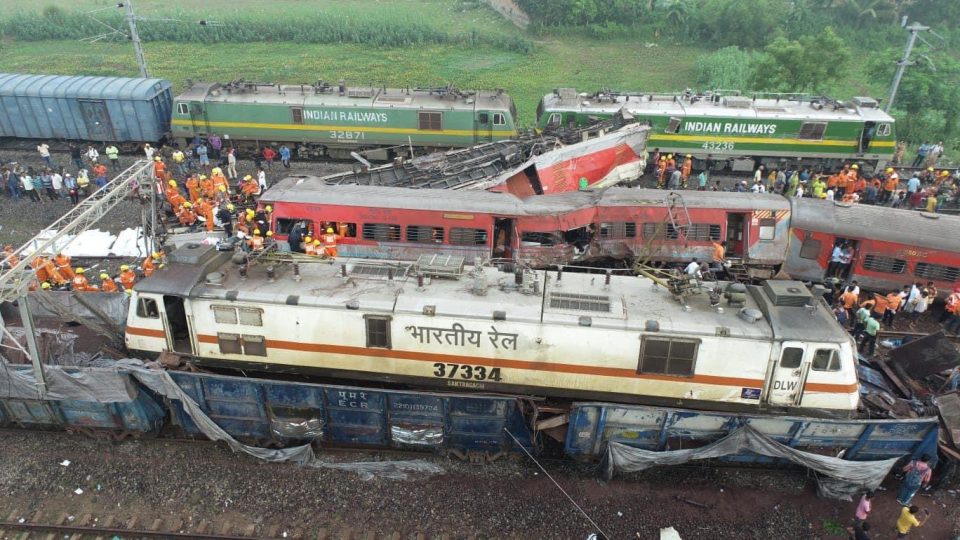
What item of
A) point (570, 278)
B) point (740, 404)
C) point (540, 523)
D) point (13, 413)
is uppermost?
point (570, 278)

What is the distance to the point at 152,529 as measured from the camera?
→ 11.3 m

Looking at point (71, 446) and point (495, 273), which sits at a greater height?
point (495, 273)

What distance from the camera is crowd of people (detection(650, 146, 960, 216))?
2411 cm

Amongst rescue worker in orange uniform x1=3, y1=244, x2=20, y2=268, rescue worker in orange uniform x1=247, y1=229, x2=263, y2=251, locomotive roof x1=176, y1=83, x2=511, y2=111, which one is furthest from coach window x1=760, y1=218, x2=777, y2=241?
rescue worker in orange uniform x1=3, y1=244, x2=20, y2=268

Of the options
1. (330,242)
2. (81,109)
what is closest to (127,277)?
(330,242)

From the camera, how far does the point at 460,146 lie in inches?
1104

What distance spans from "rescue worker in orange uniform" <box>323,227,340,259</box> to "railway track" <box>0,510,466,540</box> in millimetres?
7002

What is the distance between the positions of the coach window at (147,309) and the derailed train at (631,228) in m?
5.98

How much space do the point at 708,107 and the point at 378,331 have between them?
70.6 ft

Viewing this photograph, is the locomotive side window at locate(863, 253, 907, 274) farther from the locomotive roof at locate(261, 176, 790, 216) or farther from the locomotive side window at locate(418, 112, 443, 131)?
the locomotive side window at locate(418, 112, 443, 131)

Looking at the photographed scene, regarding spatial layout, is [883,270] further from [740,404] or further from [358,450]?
[358,450]

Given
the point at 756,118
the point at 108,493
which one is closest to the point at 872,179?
the point at 756,118

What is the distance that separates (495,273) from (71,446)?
943 centimetres

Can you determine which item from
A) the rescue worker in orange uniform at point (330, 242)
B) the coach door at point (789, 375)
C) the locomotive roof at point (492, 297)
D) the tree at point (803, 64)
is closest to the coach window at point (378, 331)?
the locomotive roof at point (492, 297)
